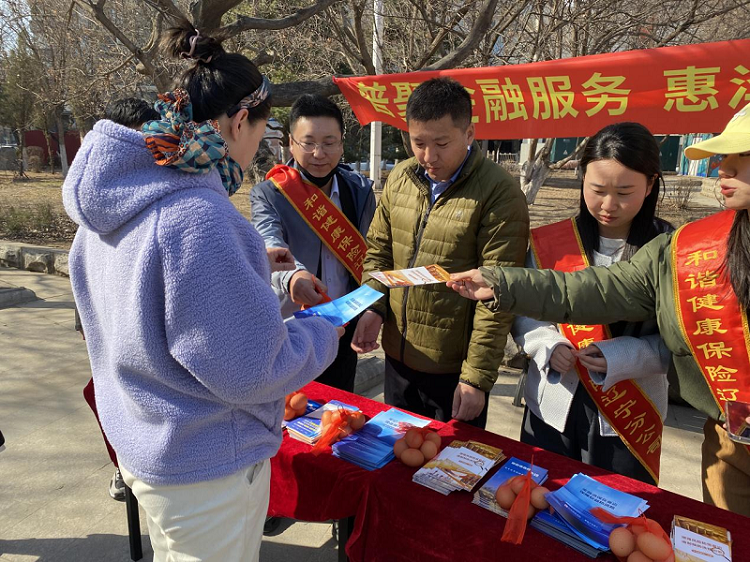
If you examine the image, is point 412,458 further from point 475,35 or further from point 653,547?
point 475,35

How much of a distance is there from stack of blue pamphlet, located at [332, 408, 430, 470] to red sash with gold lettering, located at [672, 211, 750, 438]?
86cm

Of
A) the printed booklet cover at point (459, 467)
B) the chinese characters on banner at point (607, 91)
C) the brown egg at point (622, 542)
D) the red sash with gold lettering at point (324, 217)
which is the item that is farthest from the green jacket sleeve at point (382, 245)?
the chinese characters on banner at point (607, 91)

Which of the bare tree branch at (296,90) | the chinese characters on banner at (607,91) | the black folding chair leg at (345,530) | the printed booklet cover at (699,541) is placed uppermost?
the bare tree branch at (296,90)

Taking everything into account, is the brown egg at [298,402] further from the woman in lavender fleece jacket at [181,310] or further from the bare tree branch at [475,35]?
the bare tree branch at [475,35]

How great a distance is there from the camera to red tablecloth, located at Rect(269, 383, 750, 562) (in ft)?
4.30

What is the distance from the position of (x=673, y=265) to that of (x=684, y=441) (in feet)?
7.28

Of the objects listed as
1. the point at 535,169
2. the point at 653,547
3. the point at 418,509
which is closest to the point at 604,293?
the point at 653,547

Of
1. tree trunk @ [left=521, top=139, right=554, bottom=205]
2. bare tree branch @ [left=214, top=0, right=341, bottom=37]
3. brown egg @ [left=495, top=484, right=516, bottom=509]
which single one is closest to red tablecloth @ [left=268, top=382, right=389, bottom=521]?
brown egg @ [left=495, top=484, right=516, bottom=509]

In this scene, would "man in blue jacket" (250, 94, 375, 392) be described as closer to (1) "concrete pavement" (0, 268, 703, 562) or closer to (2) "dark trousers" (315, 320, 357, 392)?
(2) "dark trousers" (315, 320, 357, 392)

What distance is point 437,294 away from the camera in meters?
2.06

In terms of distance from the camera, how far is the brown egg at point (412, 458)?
5.13 ft

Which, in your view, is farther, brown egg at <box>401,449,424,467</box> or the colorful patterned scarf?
brown egg at <box>401,449,424,467</box>

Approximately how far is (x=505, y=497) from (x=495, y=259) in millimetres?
829

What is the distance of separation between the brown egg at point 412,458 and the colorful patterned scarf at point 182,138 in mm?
953
